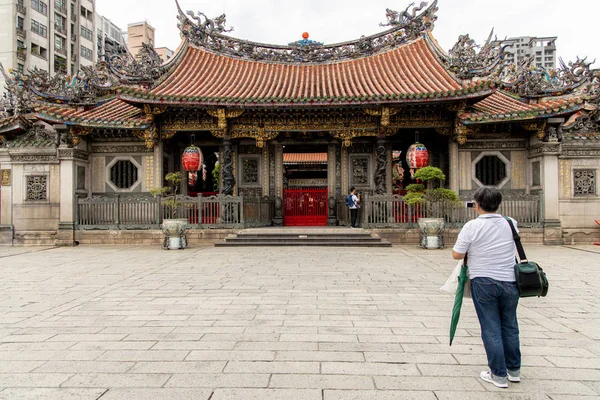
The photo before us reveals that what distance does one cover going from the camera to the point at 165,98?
12.1 metres

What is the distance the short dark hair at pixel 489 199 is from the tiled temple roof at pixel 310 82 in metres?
9.67

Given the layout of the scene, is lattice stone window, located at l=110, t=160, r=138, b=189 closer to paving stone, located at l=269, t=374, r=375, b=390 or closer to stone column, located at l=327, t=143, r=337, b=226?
stone column, located at l=327, t=143, r=337, b=226

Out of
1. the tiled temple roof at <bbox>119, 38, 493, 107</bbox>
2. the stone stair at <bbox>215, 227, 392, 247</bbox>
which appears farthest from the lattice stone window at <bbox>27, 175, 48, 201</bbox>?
the stone stair at <bbox>215, 227, 392, 247</bbox>

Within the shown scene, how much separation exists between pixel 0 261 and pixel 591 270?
12.4 meters

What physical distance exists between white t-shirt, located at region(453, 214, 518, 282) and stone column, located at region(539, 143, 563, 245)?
11.2 meters

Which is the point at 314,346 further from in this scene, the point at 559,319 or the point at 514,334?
the point at 559,319

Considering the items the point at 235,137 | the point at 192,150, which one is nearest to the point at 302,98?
the point at 235,137

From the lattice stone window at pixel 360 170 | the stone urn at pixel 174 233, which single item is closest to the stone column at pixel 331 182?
the lattice stone window at pixel 360 170

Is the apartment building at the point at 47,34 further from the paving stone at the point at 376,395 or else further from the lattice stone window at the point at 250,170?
the paving stone at the point at 376,395

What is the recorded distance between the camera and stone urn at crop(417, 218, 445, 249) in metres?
11.3

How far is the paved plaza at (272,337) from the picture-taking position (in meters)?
2.81

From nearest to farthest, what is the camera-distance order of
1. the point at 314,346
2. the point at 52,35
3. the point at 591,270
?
the point at 314,346 → the point at 591,270 → the point at 52,35

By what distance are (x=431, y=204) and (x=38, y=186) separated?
1244 cm

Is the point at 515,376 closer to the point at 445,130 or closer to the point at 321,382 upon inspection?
the point at 321,382
